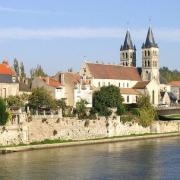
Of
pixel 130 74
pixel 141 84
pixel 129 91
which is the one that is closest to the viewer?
pixel 129 91

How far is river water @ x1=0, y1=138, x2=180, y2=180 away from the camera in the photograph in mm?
31109

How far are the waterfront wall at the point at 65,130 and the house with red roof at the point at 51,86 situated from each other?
11.5 meters

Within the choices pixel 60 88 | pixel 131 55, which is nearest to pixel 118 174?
pixel 60 88

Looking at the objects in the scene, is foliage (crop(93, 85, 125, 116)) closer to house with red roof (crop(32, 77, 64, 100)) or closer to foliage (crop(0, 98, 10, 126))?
house with red roof (crop(32, 77, 64, 100))

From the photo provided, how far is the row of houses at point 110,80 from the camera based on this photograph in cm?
5911

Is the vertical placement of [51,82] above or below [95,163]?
above

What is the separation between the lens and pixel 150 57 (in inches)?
3317

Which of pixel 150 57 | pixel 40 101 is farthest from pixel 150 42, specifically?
pixel 40 101

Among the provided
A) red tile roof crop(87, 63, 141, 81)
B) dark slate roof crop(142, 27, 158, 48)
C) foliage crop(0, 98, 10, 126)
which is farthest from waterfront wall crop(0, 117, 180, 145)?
dark slate roof crop(142, 27, 158, 48)

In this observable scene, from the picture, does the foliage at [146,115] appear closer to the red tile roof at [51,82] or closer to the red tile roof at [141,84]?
the red tile roof at [51,82]

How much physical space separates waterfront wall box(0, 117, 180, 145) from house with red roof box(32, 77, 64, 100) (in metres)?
11.5

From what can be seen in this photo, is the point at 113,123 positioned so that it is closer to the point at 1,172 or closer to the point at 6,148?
the point at 6,148

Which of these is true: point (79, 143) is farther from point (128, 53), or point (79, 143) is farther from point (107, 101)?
point (128, 53)

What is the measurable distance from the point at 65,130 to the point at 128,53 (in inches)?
1635
